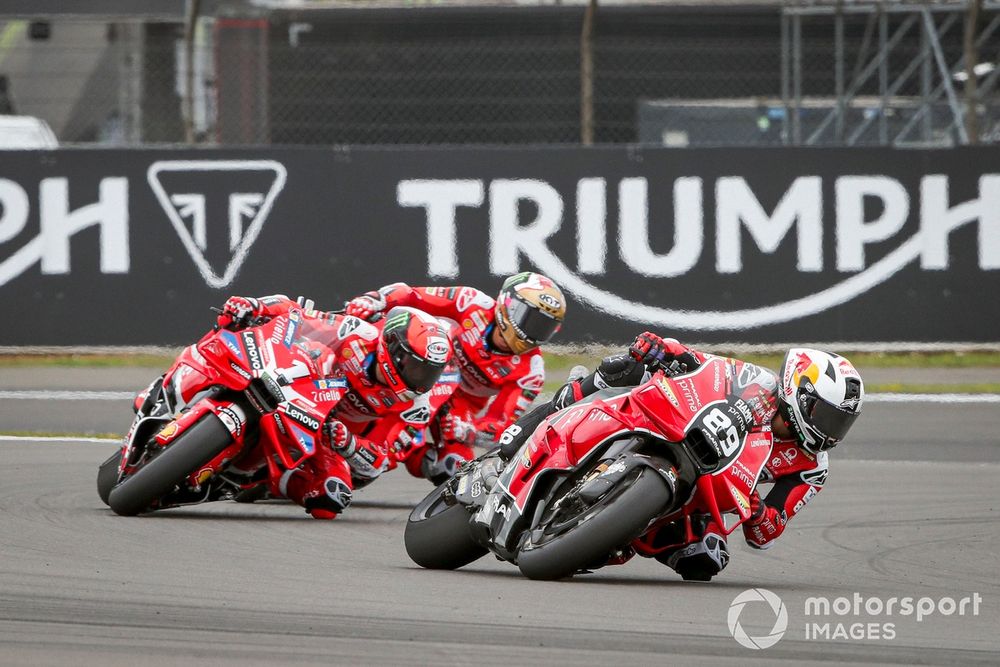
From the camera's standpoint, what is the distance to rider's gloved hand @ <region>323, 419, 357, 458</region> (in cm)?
758

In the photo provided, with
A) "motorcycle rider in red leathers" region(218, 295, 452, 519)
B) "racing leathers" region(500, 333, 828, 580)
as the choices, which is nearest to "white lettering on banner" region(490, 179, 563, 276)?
"motorcycle rider in red leathers" region(218, 295, 452, 519)

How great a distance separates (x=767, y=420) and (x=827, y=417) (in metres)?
0.22

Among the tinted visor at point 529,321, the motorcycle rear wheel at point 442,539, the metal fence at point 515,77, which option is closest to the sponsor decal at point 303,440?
the motorcycle rear wheel at point 442,539

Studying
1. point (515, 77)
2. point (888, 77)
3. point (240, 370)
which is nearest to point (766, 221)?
point (515, 77)

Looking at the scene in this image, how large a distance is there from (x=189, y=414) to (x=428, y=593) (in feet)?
6.48

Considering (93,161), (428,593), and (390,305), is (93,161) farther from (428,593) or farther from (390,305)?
(428,593)

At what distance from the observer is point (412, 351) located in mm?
7438

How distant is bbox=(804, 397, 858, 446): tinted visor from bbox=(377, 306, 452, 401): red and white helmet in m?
2.15

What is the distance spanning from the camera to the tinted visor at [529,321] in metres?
8.49

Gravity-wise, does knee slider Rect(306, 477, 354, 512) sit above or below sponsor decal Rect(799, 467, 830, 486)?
below

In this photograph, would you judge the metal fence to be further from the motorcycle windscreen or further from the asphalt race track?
the motorcycle windscreen

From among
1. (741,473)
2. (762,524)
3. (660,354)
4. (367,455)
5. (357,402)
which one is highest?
(660,354)

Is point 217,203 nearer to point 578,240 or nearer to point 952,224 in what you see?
point 578,240

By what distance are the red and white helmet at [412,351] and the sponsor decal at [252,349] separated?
25.1 inches
